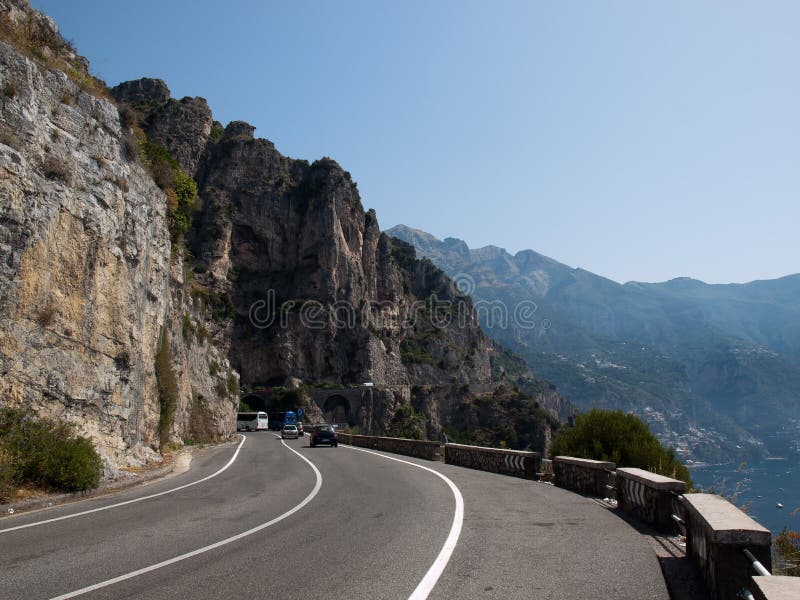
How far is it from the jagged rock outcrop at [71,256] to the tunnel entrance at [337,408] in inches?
3478

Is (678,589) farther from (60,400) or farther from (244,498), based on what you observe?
(60,400)

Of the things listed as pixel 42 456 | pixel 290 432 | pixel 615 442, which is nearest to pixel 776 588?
pixel 42 456

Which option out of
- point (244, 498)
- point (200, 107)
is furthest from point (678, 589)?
point (200, 107)

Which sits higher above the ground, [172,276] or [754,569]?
[172,276]

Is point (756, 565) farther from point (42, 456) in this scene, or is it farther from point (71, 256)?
point (71, 256)

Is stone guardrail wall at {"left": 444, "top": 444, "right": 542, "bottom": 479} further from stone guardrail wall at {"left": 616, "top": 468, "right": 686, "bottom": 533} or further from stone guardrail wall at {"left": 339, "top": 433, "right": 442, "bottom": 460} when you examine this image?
stone guardrail wall at {"left": 616, "top": 468, "right": 686, "bottom": 533}

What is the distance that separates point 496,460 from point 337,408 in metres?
93.5

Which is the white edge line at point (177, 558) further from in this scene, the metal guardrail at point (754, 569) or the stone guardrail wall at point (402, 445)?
the stone guardrail wall at point (402, 445)

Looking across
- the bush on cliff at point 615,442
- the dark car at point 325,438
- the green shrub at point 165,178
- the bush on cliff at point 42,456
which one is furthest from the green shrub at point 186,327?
the bush on cliff at point 615,442

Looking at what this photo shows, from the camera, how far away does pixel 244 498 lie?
41.2 feet

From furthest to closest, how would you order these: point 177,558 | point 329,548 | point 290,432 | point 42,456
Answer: point 290,432, point 42,456, point 329,548, point 177,558

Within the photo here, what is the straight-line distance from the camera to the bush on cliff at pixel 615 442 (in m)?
15.4

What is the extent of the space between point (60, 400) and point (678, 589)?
13.6 m

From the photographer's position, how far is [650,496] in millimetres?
8992
